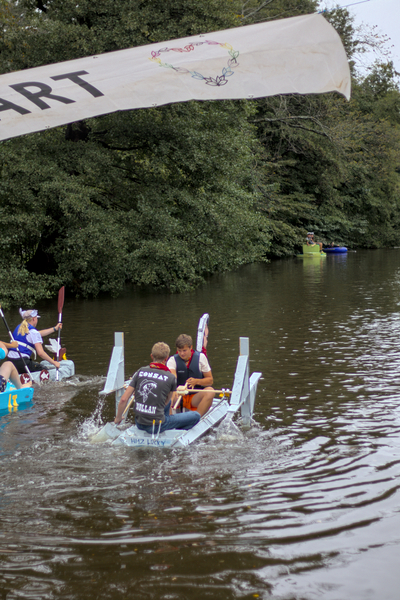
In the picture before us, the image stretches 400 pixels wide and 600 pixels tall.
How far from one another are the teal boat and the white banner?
6.51 metres

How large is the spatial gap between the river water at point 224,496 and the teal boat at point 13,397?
0.19m

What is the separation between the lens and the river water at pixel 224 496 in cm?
467

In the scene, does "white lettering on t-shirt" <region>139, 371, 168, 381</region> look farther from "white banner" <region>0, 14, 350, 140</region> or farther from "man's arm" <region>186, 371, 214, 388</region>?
"white banner" <region>0, 14, 350, 140</region>

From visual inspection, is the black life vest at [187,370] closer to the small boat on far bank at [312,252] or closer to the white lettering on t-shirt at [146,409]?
the white lettering on t-shirt at [146,409]

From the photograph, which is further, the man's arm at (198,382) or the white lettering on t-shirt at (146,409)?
the man's arm at (198,382)

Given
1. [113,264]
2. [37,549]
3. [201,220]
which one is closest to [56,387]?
[37,549]

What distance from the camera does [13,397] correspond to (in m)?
10.2

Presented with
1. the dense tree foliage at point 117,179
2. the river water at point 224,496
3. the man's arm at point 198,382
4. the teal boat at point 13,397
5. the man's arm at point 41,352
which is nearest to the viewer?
the river water at point 224,496

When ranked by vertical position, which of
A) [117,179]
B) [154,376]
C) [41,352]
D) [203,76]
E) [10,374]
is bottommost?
[10,374]

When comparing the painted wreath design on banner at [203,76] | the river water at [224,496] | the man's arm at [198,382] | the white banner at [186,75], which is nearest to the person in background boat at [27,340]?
the river water at [224,496]

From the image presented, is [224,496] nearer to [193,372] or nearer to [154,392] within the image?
[154,392]

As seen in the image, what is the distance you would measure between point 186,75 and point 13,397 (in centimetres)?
716

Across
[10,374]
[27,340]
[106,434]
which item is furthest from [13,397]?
[106,434]

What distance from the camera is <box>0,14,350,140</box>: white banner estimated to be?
4.34m
